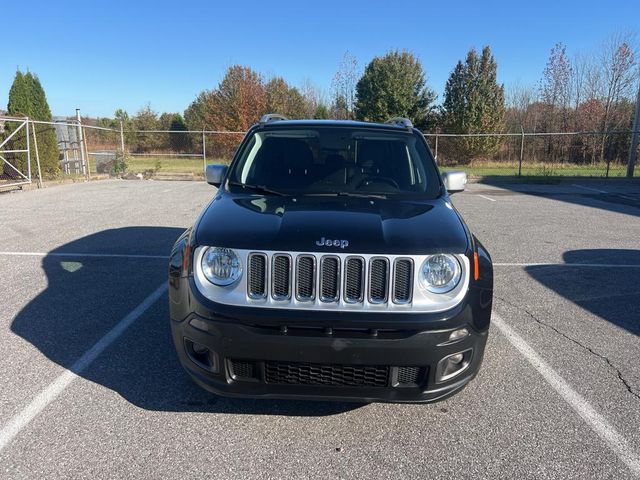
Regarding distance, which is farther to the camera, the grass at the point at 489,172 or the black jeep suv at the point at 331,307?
the grass at the point at 489,172

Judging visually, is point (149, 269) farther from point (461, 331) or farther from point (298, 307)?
point (461, 331)

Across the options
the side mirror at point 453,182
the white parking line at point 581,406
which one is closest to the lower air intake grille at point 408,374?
the white parking line at point 581,406

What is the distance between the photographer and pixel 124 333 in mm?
4086

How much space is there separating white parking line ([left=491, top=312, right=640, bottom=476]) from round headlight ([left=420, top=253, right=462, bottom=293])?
1.27 meters

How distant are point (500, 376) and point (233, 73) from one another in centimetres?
4030

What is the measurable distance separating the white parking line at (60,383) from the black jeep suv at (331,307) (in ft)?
3.36

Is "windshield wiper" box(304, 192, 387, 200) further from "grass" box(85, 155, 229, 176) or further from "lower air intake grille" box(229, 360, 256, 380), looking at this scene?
"grass" box(85, 155, 229, 176)

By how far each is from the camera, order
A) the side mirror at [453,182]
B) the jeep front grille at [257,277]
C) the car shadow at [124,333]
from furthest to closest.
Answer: the side mirror at [453,182] → the car shadow at [124,333] → the jeep front grille at [257,277]

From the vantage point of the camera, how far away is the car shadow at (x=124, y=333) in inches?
121

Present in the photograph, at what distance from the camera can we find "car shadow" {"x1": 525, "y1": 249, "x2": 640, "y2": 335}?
15.7 feet

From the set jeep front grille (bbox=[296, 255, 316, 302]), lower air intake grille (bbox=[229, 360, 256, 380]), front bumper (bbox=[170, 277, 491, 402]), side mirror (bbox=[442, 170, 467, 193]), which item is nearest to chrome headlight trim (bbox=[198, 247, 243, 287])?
front bumper (bbox=[170, 277, 491, 402])

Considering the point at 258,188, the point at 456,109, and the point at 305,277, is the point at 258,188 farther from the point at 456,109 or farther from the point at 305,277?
the point at 456,109

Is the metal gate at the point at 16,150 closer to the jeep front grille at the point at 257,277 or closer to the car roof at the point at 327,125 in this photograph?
the car roof at the point at 327,125

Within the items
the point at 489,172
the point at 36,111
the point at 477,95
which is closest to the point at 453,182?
the point at 36,111
